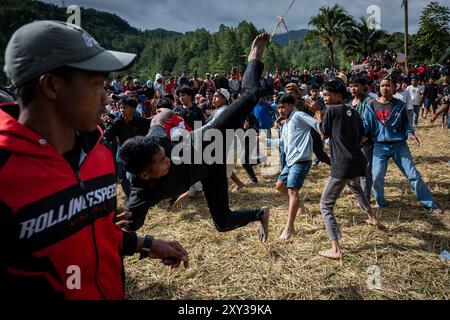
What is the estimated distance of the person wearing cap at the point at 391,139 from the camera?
15.3ft

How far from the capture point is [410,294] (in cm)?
295

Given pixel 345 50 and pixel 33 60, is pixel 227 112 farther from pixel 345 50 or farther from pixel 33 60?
pixel 345 50

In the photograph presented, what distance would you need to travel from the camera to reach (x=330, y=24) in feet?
141

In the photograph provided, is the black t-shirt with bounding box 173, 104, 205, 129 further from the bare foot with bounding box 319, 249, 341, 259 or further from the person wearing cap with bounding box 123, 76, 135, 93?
the person wearing cap with bounding box 123, 76, 135, 93

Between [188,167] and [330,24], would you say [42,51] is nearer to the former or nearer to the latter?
[188,167]

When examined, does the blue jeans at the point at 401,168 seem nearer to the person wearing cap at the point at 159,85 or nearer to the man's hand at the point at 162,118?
the man's hand at the point at 162,118

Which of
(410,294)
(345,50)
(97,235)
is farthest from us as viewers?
(345,50)

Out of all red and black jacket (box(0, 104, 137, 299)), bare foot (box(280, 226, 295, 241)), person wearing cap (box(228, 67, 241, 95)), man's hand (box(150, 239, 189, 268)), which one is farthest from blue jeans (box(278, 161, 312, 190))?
person wearing cap (box(228, 67, 241, 95))

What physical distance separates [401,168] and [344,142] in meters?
1.80

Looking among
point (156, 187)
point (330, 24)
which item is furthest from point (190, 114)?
point (330, 24)

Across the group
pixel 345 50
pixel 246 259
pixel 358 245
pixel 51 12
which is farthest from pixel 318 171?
pixel 51 12

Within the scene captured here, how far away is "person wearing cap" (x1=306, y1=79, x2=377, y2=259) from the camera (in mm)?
3561

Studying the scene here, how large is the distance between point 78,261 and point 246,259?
8.78 ft

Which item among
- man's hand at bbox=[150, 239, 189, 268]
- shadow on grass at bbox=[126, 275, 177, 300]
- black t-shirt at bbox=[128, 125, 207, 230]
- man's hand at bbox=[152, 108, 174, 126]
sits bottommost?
shadow on grass at bbox=[126, 275, 177, 300]
